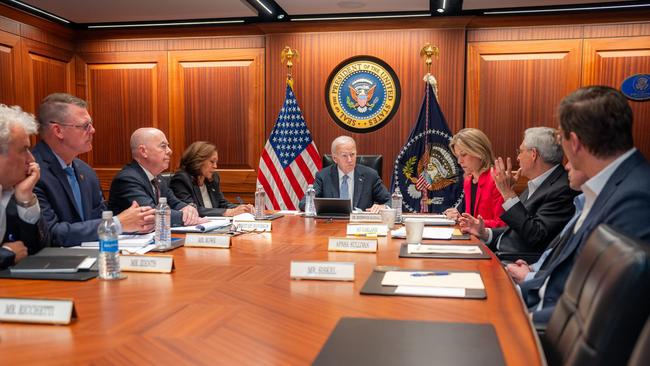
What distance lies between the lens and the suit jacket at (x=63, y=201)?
91.4 inches

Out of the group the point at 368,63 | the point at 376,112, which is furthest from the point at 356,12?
the point at 376,112

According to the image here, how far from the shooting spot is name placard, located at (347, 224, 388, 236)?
8.46 ft

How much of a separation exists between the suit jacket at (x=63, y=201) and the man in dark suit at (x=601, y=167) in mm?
1860

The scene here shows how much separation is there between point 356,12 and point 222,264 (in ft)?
13.8

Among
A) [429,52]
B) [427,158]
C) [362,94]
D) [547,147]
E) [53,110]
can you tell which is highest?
[429,52]

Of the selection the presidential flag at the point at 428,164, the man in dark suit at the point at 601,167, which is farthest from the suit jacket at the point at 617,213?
the presidential flag at the point at 428,164

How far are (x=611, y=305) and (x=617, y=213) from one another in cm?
63

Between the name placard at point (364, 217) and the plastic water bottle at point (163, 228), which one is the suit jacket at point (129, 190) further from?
the name placard at point (364, 217)

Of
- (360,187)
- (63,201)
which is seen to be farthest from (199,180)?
(63,201)

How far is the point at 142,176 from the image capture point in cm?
325

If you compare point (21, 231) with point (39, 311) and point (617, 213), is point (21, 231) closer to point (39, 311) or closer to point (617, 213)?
point (39, 311)

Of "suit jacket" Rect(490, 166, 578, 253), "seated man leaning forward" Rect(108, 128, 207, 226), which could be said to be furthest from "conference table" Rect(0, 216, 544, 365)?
"seated man leaning forward" Rect(108, 128, 207, 226)

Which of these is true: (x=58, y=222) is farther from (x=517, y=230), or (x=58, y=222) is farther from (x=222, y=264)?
(x=517, y=230)

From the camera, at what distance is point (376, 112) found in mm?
5730
